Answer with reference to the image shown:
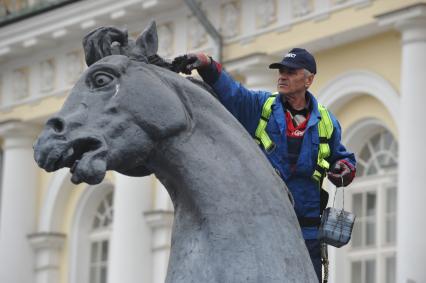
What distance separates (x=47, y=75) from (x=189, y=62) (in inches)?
975

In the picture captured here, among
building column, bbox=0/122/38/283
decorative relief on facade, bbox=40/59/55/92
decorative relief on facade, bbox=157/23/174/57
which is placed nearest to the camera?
decorative relief on facade, bbox=157/23/174/57

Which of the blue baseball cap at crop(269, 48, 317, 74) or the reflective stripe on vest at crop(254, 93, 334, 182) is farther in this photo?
the blue baseball cap at crop(269, 48, 317, 74)

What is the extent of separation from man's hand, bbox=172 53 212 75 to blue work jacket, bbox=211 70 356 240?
4.6 inches

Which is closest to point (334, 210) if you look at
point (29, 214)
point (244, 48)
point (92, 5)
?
point (244, 48)

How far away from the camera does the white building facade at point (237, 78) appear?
2405 centimetres

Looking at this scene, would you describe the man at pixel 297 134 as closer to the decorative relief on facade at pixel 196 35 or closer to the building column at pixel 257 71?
the building column at pixel 257 71

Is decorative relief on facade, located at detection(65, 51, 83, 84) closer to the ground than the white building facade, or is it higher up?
higher up

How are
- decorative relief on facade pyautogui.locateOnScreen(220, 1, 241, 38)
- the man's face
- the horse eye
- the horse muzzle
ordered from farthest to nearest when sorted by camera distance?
decorative relief on facade pyautogui.locateOnScreen(220, 1, 241, 38), the man's face, the horse eye, the horse muzzle

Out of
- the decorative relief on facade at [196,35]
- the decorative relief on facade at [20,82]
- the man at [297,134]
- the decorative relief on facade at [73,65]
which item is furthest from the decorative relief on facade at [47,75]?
the man at [297,134]

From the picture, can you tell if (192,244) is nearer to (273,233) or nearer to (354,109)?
(273,233)

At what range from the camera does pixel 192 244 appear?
5992 millimetres

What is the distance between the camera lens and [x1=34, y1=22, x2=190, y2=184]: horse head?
591cm

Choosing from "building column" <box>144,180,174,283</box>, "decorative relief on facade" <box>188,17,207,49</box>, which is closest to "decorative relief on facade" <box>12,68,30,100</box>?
"building column" <box>144,180,174,283</box>

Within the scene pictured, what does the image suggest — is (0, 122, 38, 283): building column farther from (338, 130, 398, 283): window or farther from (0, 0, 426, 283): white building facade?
(338, 130, 398, 283): window
